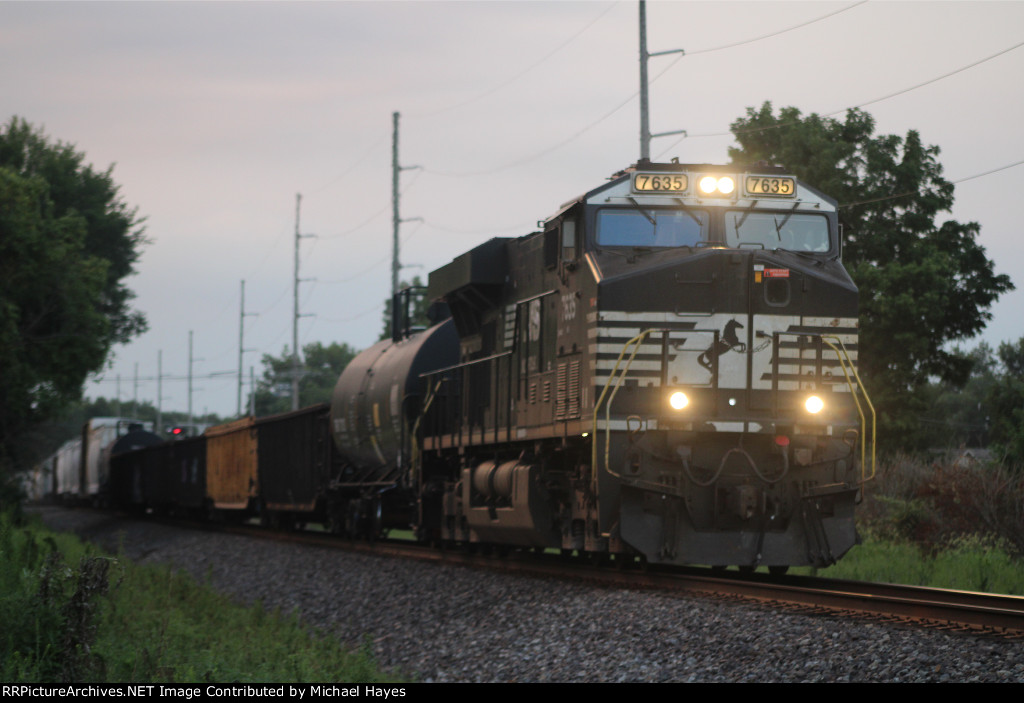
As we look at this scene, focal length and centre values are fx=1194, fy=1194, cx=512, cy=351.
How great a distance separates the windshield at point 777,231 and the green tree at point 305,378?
3292 inches

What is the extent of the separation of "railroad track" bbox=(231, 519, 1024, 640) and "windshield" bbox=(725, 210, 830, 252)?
11.7 feet

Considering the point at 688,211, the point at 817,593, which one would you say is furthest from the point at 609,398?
the point at 817,593

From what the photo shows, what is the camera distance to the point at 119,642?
10.9 metres

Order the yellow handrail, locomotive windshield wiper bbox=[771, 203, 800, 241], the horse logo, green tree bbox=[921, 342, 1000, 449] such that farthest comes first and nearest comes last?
green tree bbox=[921, 342, 1000, 449]
locomotive windshield wiper bbox=[771, 203, 800, 241]
the horse logo
the yellow handrail

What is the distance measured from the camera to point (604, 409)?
1202 centimetres

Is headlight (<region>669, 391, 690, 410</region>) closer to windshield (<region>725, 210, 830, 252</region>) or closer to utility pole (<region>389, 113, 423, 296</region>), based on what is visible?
windshield (<region>725, 210, 830, 252</region>)

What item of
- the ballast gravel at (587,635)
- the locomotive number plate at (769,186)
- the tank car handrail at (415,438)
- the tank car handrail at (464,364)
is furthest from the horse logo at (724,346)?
the tank car handrail at (415,438)

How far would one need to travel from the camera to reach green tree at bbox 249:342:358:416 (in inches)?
4016

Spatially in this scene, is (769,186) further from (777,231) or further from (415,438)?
(415,438)

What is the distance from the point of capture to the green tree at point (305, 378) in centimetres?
10200

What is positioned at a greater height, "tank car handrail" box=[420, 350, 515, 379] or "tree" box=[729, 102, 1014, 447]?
"tree" box=[729, 102, 1014, 447]

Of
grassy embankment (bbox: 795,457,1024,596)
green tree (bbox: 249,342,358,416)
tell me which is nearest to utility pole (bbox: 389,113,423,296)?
grassy embankment (bbox: 795,457,1024,596)

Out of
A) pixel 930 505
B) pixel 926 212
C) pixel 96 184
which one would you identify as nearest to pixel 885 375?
pixel 926 212

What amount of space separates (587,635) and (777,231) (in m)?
5.17
